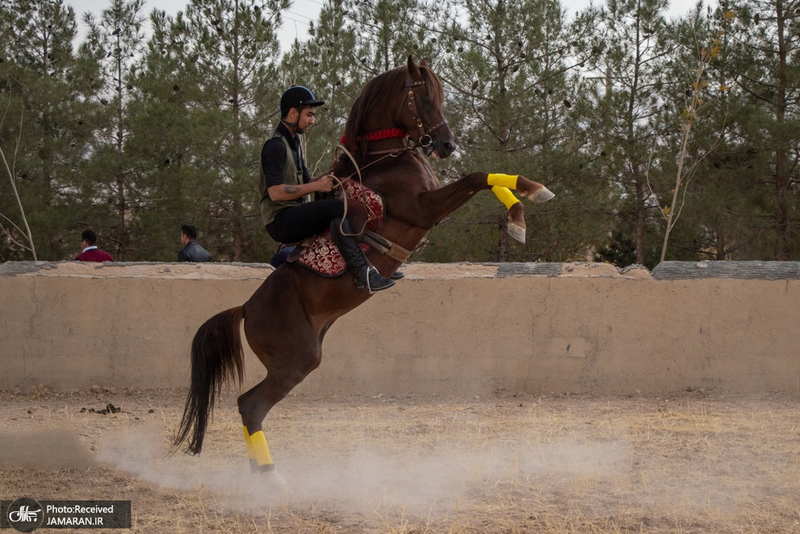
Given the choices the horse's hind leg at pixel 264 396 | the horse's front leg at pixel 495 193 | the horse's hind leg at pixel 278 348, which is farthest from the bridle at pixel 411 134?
the horse's hind leg at pixel 264 396

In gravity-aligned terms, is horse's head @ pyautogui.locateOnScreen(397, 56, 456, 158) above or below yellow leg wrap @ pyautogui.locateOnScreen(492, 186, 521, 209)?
above

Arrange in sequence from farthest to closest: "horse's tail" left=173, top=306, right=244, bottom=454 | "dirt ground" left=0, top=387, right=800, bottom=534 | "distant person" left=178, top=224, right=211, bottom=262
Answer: "distant person" left=178, top=224, right=211, bottom=262
"horse's tail" left=173, top=306, right=244, bottom=454
"dirt ground" left=0, top=387, right=800, bottom=534

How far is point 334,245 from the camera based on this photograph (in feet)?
18.2

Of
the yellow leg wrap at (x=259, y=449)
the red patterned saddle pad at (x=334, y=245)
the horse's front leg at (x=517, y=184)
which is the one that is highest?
the horse's front leg at (x=517, y=184)

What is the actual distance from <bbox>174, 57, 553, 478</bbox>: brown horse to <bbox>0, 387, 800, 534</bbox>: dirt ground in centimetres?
61

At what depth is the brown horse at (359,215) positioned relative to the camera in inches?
208

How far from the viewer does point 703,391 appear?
880 centimetres

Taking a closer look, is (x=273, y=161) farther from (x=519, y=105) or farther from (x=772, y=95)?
(x=772, y=95)

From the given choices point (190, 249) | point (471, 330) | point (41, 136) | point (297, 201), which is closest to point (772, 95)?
point (471, 330)

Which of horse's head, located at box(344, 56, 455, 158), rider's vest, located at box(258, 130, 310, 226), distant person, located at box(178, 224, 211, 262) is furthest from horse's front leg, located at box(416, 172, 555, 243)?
distant person, located at box(178, 224, 211, 262)

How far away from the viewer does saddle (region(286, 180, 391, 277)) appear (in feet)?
17.9

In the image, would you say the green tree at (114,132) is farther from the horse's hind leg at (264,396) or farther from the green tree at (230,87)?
the horse's hind leg at (264,396)

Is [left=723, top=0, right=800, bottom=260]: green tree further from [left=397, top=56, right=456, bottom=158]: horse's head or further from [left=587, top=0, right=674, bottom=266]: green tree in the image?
[left=397, top=56, right=456, bottom=158]: horse's head

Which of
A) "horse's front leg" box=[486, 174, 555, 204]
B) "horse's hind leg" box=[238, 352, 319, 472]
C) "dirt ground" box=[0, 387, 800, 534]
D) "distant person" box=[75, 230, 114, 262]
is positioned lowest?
"dirt ground" box=[0, 387, 800, 534]
